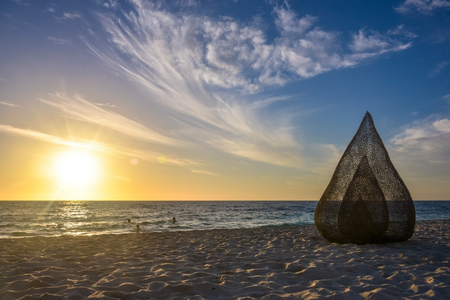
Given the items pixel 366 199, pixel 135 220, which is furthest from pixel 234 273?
pixel 135 220

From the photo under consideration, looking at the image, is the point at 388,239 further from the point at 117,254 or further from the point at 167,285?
the point at 117,254

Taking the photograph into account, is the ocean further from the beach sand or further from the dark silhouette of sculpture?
the dark silhouette of sculpture

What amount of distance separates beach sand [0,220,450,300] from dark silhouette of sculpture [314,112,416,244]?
43cm

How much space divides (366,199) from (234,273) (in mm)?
4674

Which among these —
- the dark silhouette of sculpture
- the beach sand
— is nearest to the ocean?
the beach sand

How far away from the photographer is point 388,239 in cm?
766

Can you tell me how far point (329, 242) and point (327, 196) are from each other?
1308mm

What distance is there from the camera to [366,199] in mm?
7691

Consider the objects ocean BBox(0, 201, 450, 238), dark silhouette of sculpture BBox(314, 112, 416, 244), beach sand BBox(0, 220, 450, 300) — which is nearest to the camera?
beach sand BBox(0, 220, 450, 300)

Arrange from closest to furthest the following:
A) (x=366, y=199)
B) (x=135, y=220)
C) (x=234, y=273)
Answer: (x=234, y=273) < (x=366, y=199) < (x=135, y=220)

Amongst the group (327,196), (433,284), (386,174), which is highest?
(386,174)

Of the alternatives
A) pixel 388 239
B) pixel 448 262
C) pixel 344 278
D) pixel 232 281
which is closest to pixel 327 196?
pixel 388 239

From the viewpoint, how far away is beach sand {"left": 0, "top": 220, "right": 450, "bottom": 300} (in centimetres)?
391

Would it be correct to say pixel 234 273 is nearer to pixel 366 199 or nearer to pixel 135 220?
pixel 366 199
